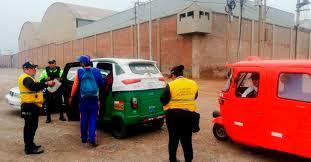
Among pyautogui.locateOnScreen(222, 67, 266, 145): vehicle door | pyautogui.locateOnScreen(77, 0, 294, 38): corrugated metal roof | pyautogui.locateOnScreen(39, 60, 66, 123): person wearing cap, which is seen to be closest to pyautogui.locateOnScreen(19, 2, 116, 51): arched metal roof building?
pyautogui.locateOnScreen(77, 0, 294, 38): corrugated metal roof

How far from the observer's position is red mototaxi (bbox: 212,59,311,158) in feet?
17.5

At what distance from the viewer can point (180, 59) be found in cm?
3409

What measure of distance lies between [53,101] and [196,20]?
74.3 ft

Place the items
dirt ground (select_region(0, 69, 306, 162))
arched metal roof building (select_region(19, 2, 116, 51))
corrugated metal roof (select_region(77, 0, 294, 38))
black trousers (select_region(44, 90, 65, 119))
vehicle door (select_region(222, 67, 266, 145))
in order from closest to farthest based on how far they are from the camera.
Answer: vehicle door (select_region(222, 67, 266, 145)) → dirt ground (select_region(0, 69, 306, 162)) → black trousers (select_region(44, 90, 65, 119)) → corrugated metal roof (select_region(77, 0, 294, 38)) → arched metal roof building (select_region(19, 2, 116, 51))

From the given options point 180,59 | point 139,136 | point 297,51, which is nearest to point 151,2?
point 180,59

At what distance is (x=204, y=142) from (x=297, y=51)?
1761 inches

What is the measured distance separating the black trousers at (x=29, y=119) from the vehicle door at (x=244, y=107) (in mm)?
3821

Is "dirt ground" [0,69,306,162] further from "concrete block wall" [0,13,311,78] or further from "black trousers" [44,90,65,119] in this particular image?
"concrete block wall" [0,13,311,78]

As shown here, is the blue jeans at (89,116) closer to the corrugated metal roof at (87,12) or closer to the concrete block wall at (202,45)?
the concrete block wall at (202,45)

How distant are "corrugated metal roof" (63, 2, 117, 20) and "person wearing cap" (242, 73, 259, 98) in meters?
55.8

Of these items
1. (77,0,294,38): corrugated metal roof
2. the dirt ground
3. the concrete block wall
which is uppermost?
(77,0,294,38): corrugated metal roof

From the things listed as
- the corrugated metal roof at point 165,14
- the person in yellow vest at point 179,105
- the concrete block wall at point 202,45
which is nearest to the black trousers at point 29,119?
the person in yellow vest at point 179,105

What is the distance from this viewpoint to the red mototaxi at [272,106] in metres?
5.34

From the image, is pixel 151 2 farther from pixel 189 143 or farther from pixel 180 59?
pixel 189 143
